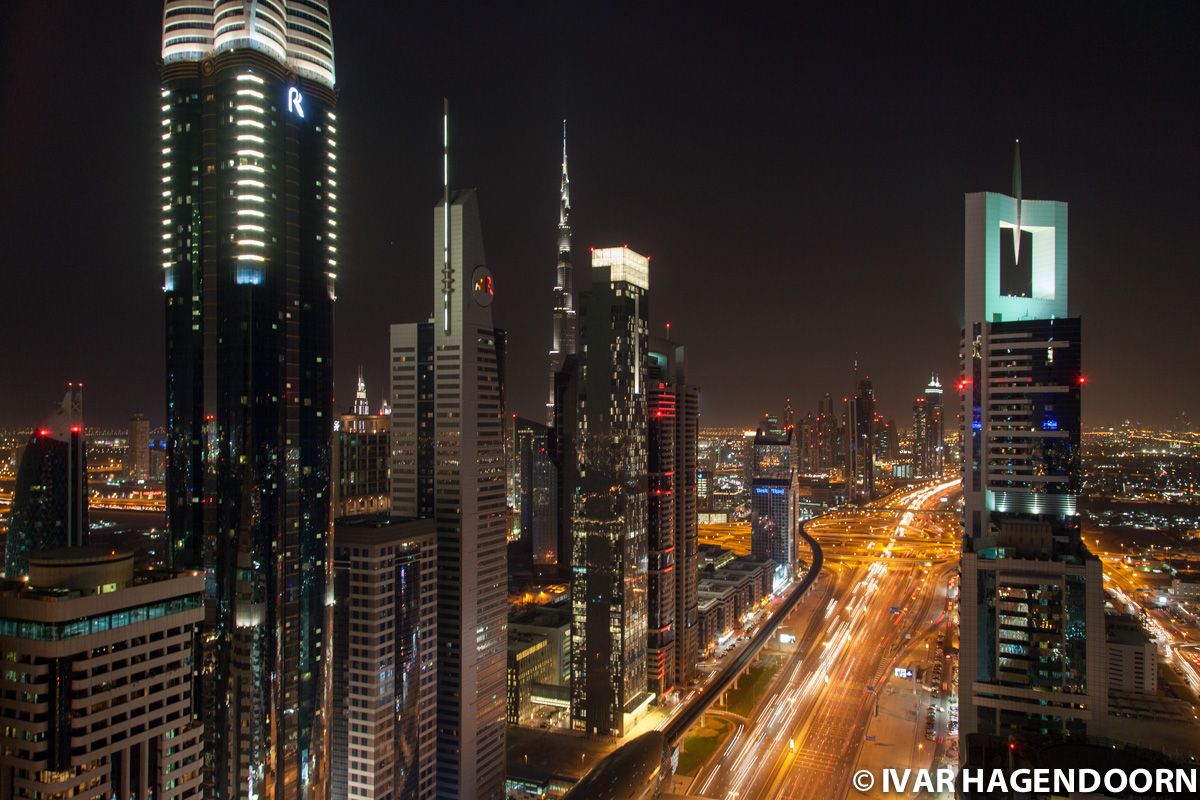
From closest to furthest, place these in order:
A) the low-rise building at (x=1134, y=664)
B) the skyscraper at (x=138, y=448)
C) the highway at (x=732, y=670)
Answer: the low-rise building at (x=1134, y=664), the highway at (x=732, y=670), the skyscraper at (x=138, y=448)

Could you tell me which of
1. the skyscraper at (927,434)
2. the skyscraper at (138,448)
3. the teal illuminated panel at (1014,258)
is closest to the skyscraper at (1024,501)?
the teal illuminated panel at (1014,258)

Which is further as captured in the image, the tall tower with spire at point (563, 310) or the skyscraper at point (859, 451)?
the skyscraper at point (859, 451)

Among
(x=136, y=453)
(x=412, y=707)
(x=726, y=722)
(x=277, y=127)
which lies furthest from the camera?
(x=136, y=453)

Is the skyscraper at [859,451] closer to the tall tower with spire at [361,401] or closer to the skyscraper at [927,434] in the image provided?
the skyscraper at [927,434]

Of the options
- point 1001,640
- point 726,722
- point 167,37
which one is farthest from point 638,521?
point 167,37

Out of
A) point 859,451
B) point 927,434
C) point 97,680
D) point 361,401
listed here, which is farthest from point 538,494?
point 927,434

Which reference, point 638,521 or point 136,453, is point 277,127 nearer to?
point 638,521
